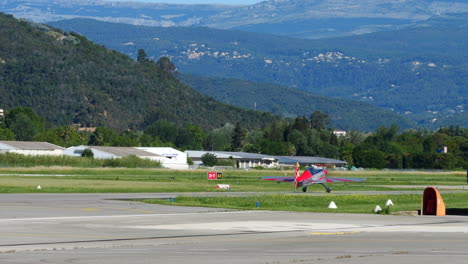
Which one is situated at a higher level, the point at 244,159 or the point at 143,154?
the point at 143,154

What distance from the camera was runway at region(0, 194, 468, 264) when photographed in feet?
70.8

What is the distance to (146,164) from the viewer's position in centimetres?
13038

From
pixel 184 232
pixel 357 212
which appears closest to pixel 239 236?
pixel 184 232

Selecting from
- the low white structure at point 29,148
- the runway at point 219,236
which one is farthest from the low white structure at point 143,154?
the runway at point 219,236

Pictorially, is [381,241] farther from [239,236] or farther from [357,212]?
[357,212]

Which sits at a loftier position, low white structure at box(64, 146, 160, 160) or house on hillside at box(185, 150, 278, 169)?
low white structure at box(64, 146, 160, 160)

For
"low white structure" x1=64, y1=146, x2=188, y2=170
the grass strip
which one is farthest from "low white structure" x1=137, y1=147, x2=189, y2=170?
the grass strip

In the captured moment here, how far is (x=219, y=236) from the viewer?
26.7 metres

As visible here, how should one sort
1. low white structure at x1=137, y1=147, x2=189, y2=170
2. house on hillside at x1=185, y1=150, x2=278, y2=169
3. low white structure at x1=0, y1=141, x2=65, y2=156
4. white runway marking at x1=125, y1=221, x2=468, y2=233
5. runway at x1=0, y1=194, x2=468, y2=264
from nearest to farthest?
runway at x1=0, y1=194, x2=468, y2=264, white runway marking at x1=125, y1=221, x2=468, y2=233, low white structure at x1=0, y1=141, x2=65, y2=156, low white structure at x1=137, y1=147, x2=189, y2=170, house on hillside at x1=185, y1=150, x2=278, y2=169

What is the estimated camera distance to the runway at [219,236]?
21.6m

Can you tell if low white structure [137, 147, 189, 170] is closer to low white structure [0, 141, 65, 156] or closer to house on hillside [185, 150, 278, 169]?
house on hillside [185, 150, 278, 169]

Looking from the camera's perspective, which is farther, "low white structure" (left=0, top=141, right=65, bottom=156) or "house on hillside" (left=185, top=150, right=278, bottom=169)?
"house on hillside" (left=185, top=150, right=278, bottom=169)

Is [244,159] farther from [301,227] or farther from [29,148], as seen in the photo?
[301,227]

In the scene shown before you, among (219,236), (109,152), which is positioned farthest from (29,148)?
(219,236)
